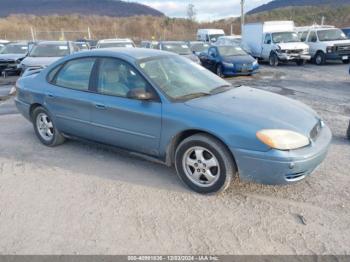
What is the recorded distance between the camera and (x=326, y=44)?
17625 mm

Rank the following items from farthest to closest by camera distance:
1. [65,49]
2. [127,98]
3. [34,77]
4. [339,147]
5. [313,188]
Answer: [65,49] → [34,77] → [339,147] → [127,98] → [313,188]

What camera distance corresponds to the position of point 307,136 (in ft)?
11.3

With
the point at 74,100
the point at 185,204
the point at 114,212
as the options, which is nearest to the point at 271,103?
the point at 185,204

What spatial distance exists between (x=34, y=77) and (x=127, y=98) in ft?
7.32

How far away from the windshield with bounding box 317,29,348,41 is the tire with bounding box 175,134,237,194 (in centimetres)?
1738

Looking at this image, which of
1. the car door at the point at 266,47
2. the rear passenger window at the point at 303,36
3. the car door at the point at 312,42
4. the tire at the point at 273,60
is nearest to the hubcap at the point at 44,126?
the tire at the point at 273,60

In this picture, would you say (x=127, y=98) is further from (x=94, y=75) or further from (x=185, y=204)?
(x=185, y=204)

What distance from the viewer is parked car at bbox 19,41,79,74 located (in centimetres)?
1134

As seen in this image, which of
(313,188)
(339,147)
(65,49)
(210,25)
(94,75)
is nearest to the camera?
(313,188)

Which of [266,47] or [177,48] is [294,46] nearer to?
[266,47]

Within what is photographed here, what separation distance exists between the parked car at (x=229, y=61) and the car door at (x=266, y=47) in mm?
4617

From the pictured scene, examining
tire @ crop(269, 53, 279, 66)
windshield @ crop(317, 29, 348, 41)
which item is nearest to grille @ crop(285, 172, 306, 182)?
tire @ crop(269, 53, 279, 66)

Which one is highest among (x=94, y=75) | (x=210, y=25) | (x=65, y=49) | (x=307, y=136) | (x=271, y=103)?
(x=210, y=25)

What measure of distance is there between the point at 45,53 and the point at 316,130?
1083 centimetres
